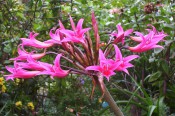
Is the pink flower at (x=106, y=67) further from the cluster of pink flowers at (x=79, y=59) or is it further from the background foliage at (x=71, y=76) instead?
the background foliage at (x=71, y=76)

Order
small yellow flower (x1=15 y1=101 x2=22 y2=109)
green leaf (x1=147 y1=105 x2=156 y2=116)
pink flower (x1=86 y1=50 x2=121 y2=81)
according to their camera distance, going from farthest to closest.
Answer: small yellow flower (x1=15 y1=101 x2=22 y2=109) → green leaf (x1=147 y1=105 x2=156 y2=116) → pink flower (x1=86 y1=50 x2=121 y2=81)

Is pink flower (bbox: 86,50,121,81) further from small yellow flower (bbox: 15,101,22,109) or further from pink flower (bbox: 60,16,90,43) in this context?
small yellow flower (bbox: 15,101,22,109)

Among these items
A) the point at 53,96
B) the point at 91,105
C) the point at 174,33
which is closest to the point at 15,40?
the point at 53,96

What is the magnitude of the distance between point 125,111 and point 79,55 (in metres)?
1.43

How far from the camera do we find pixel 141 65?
2891 millimetres

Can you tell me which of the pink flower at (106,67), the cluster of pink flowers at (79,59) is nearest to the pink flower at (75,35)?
the cluster of pink flowers at (79,59)

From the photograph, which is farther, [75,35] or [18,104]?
[18,104]

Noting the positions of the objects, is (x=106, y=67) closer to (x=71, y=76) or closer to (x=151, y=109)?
(x=151, y=109)

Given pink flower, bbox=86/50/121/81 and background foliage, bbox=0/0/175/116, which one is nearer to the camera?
pink flower, bbox=86/50/121/81

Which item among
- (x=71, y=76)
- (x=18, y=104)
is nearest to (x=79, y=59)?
(x=18, y=104)

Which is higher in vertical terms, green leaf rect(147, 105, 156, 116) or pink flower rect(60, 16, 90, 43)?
pink flower rect(60, 16, 90, 43)

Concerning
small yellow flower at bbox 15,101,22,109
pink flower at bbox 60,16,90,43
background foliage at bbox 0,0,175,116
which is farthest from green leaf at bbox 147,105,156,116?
pink flower at bbox 60,16,90,43

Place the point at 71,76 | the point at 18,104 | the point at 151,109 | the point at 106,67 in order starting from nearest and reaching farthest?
the point at 106,67
the point at 151,109
the point at 18,104
the point at 71,76

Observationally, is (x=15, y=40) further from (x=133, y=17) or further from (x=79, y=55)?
(x=79, y=55)
